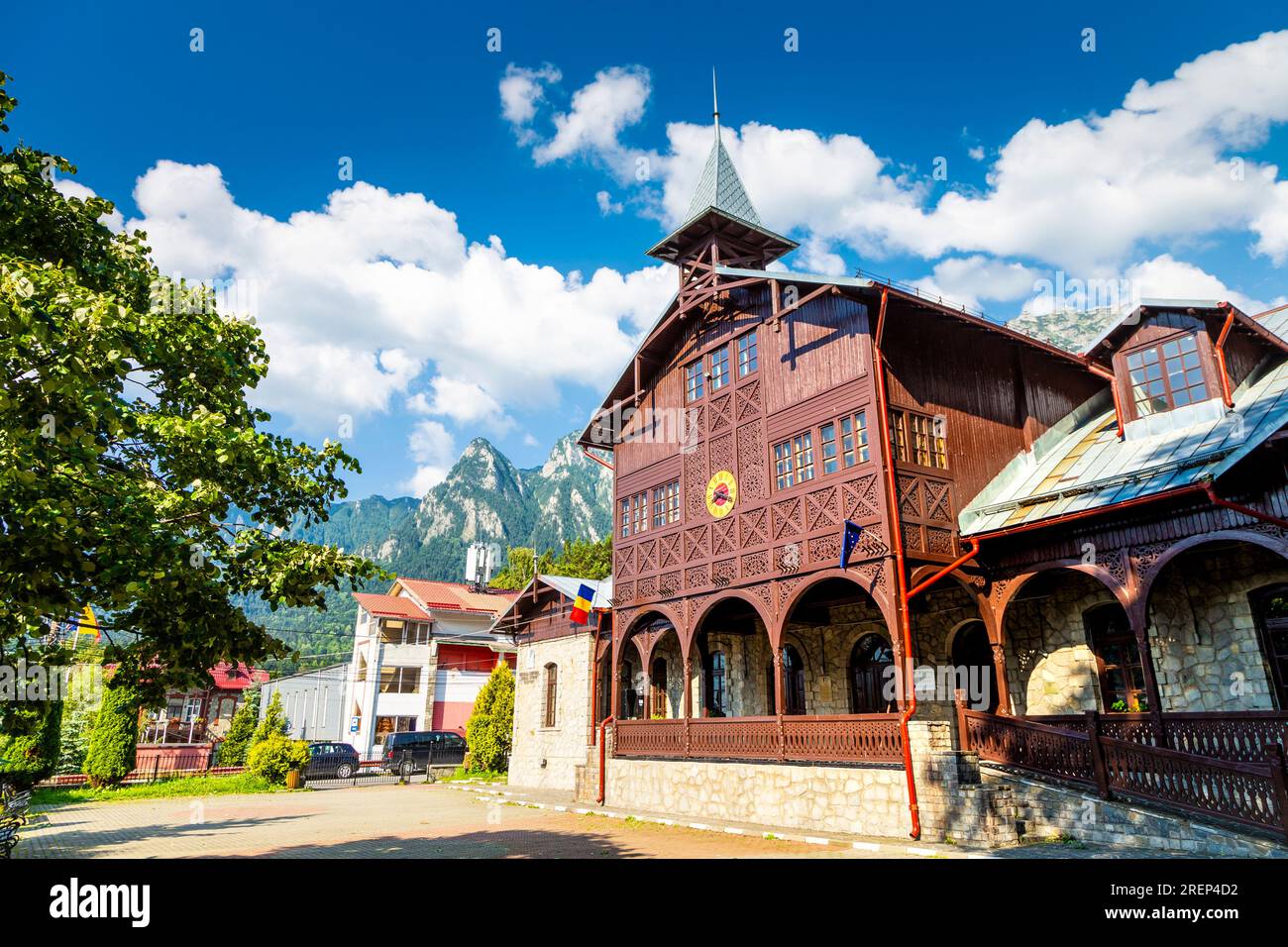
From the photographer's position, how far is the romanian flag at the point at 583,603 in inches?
896

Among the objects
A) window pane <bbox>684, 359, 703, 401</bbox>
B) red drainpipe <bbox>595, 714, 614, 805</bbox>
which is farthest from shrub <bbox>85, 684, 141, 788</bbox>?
window pane <bbox>684, 359, 703, 401</bbox>

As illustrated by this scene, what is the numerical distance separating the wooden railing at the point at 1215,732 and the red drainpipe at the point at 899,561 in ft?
8.12

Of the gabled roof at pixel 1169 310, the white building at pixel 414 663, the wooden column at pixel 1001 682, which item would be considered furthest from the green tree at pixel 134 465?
the white building at pixel 414 663

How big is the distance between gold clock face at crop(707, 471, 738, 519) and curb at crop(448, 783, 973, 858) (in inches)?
267

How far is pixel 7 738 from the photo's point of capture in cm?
2511

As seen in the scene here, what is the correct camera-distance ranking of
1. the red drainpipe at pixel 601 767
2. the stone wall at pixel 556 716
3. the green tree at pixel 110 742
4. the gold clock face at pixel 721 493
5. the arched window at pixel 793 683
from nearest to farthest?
the gold clock face at pixel 721 493 < the arched window at pixel 793 683 < the red drainpipe at pixel 601 767 < the stone wall at pixel 556 716 < the green tree at pixel 110 742

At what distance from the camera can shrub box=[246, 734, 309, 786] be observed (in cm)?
2762

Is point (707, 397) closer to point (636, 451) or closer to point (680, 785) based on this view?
point (636, 451)

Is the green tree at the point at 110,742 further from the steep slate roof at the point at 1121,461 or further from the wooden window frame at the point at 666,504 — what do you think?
the steep slate roof at the point at 1121,461

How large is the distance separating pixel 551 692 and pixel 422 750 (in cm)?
1042

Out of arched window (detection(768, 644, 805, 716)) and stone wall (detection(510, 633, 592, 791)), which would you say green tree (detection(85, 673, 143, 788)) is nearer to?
stone wall (detection(510, 633, 592, 791))

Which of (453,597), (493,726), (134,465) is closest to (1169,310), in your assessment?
(134,465)
